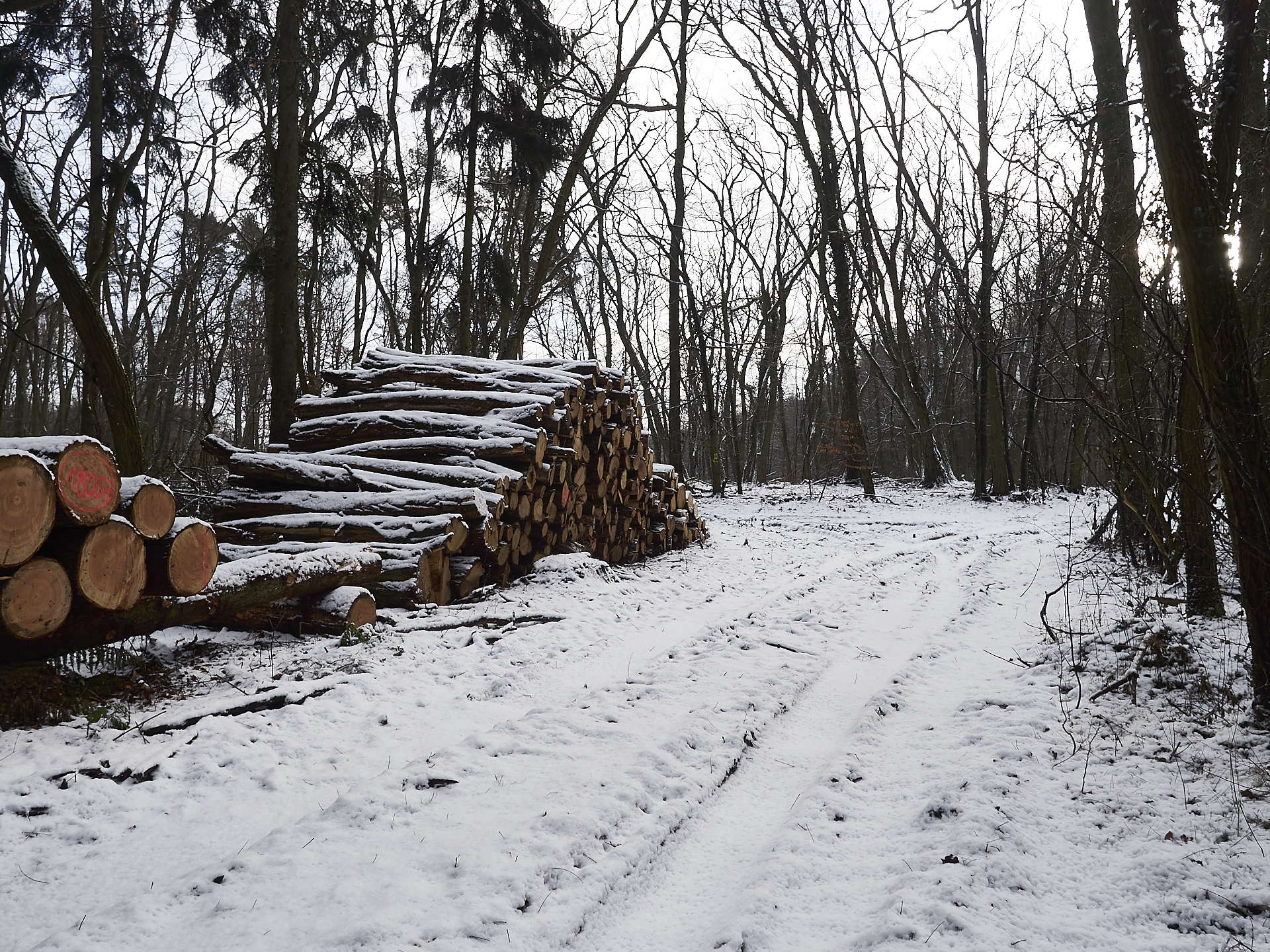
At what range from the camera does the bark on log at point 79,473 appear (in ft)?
10.9

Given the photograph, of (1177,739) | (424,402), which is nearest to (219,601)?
(424,402)

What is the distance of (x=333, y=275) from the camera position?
20688 mm

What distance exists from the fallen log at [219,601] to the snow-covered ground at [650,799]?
360 millimetres

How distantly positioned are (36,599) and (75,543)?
1.01 feet

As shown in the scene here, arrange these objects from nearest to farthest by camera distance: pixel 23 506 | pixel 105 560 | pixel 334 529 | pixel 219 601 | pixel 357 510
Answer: pixel 23 506 → pixel 105 560 → pixel 219 601 → pixel 334 529 → pixel 357 510

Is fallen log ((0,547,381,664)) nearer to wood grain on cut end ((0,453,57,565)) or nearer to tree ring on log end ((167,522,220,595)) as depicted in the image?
tree ring on log end ((167,522,220,595))

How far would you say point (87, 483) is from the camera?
3479mm

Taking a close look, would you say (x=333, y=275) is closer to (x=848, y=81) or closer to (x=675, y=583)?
(x=848, y=81)

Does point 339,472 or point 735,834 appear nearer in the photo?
point 735,834

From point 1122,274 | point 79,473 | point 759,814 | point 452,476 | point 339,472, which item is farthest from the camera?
point 452,476

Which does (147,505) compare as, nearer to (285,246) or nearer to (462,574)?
(462,574)

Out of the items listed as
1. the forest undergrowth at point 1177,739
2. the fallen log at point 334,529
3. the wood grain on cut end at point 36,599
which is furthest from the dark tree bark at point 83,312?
the forest undergrowth at point 1177,739

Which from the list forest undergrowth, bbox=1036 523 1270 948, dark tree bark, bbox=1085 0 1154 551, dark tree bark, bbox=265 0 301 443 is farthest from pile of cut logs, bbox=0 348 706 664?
dark tree bark, bbox=1085 0 1154 551

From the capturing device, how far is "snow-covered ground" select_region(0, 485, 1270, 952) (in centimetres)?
219
